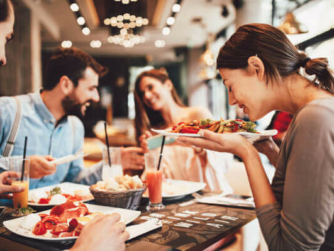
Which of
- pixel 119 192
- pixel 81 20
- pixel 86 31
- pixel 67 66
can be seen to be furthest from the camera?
pixel 86 31

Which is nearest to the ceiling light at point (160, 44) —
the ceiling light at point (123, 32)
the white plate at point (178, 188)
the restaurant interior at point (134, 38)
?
the restaurant interior at point (134, 38)

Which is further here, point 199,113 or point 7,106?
point 199,113

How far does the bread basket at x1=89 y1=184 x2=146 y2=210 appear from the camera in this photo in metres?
1.41

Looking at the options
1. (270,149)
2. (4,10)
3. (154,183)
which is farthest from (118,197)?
(4,10)

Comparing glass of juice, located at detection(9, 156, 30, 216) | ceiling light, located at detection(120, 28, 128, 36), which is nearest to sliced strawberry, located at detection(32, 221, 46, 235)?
glass of juice, located at detection(9, 156, 30, 216)

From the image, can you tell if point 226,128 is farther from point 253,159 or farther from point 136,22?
point 136,22

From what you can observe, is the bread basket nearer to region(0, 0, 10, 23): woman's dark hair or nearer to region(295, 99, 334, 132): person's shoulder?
region(295, 99, 334, 132): person's shoulder

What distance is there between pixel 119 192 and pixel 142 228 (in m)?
0.27

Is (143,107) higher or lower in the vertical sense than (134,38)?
lower

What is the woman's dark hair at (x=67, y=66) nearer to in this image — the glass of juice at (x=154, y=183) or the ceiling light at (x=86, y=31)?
the glass of juice at (x=154, y=183)

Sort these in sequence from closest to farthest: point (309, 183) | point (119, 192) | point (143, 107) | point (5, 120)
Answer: point (309, 183) < point (119, 192) < point (5, 120) < point (143, 107)

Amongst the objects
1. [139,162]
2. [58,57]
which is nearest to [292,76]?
[139,162]

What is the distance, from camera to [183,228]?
1246 millimetres

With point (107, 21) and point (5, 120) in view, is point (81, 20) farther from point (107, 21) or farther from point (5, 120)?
point (5, 120)
